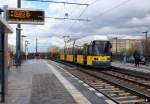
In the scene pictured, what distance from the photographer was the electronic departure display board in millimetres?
41188

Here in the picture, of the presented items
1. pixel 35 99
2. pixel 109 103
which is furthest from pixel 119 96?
pixel 35 99

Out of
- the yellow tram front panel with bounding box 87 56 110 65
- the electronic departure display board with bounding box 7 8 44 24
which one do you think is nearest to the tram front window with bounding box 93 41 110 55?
the yellow tram front panel with bounding box 87 56 110 65

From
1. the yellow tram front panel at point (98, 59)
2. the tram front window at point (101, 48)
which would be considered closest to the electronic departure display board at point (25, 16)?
the tram front window at point (101, 48)

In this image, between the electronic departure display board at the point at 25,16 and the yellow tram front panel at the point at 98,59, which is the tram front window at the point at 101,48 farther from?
the electronic departure display board at the point at 25,16

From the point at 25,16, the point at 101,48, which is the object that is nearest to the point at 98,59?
the point at 101,48

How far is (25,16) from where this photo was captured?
41406mm

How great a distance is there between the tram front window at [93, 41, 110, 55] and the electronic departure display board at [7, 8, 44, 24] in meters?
6.16

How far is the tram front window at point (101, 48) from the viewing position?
40.0m

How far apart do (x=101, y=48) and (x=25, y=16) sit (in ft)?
26.9

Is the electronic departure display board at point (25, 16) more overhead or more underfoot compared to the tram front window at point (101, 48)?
more overhead

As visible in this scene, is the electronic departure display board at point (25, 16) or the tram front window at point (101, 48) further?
the electronic departure display board at point (25, 16)

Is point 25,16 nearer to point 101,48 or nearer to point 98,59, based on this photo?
point 101,48

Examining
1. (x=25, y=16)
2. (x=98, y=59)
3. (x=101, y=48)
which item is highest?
(x=25, y=16)

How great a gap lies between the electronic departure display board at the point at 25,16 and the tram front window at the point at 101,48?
6162 millimetres
